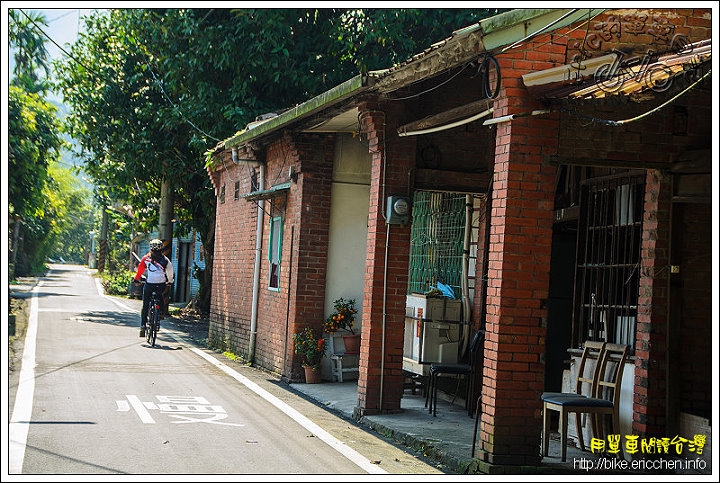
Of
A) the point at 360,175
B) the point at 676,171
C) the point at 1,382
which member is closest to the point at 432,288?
the point at 360,175

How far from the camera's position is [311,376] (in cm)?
1334

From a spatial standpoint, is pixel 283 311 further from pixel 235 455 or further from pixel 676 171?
pixel 676 171

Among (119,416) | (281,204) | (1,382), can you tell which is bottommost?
(119,416)

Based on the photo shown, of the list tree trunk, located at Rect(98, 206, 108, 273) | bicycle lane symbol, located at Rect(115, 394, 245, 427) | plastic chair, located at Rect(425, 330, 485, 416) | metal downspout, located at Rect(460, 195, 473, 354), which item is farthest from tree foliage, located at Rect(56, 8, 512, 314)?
tree trunk, located at Rect(98, 206, 108, 273)

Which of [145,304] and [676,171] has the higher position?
[676,171]

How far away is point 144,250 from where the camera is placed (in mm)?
62594

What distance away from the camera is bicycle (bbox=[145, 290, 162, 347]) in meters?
16.8

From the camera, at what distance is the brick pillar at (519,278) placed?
7488 mm

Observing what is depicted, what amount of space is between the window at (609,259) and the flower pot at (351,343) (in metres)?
4.77

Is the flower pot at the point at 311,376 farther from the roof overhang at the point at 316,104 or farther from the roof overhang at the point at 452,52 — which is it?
the roof overhang at the point at 452,52

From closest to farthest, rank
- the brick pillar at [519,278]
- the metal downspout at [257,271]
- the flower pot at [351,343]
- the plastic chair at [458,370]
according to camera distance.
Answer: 1. the brick pillar at [519,278]
2. the plastic chair at [458,370]
3. the flower pot at [351,343]
4. the metal downspout at [257,271]

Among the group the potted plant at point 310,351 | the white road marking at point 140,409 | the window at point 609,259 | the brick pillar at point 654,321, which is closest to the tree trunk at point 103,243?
the potted plant at point 310,351

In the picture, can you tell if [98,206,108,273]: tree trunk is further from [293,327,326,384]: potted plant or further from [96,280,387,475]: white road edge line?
[293,327,326,384]: potted plant

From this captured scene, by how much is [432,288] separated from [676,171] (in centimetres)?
599
